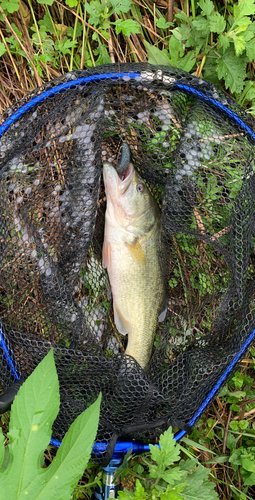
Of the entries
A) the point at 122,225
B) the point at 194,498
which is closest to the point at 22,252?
the point at 122,225

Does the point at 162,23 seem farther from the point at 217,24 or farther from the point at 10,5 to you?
the point at 10,5

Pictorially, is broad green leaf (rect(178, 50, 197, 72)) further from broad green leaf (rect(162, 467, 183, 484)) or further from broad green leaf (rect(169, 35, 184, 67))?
broad green leaf (rect(162, 467, 183, 484))

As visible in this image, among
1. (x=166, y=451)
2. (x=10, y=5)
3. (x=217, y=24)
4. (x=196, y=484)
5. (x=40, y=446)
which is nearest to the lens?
(x=40, y=446)

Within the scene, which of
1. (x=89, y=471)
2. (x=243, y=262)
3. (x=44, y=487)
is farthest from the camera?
(x=89, y=471)

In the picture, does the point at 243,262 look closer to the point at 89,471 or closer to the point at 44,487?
the point at 44,487

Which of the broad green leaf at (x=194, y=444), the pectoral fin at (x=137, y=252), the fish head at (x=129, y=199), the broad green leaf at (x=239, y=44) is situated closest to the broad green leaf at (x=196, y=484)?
the broad green leaf at (x=194, y=444)

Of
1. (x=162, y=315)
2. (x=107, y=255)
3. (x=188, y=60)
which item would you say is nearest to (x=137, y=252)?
(x=107, y=255)
